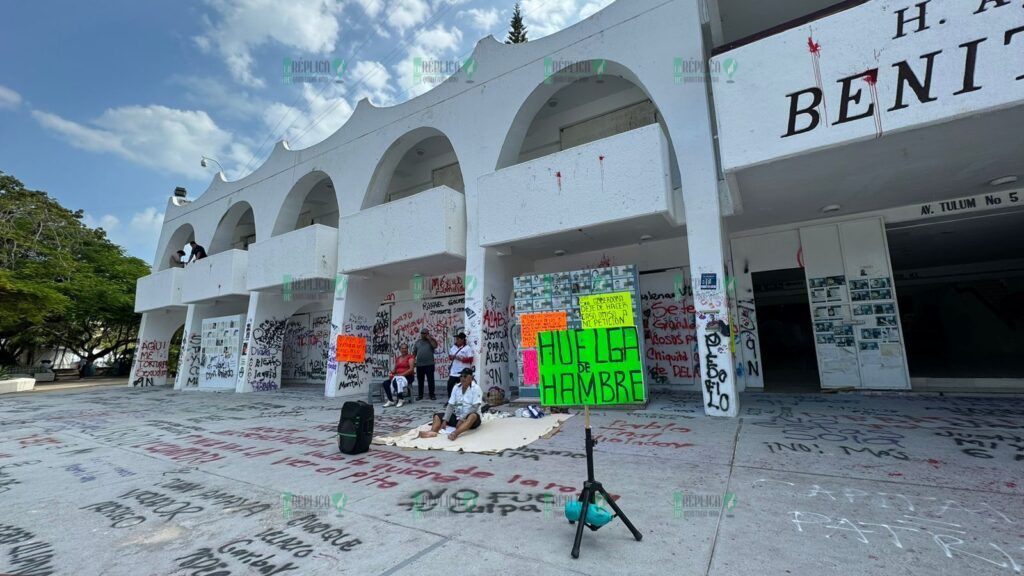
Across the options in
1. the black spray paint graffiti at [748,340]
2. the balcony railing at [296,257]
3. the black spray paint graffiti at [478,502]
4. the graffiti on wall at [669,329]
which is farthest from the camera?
the balcony railing at [296,257]

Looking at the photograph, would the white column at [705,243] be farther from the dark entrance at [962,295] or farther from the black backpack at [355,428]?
the black backpack at [355,428]

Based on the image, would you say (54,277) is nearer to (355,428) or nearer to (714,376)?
(355,428)

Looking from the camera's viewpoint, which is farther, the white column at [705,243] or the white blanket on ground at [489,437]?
the white column at [705,243]

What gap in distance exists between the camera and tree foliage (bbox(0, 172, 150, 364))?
18.9 m

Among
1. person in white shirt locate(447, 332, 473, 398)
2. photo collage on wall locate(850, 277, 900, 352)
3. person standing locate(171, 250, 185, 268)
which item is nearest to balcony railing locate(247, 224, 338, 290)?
person in white shirt locate(447, 332, 473, 398)

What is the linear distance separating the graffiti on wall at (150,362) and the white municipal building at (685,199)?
6374 millimetres

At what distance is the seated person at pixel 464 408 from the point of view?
662 cm

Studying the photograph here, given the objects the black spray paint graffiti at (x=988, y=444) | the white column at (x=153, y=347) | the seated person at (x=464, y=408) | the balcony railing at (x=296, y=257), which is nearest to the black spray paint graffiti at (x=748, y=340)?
the black spray paint graffiti at (x=988, y=444)

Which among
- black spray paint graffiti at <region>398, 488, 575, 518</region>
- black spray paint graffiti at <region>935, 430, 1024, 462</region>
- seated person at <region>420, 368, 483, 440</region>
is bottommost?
black spray paint graffiti at <region>398, 488, 575, 518</region>

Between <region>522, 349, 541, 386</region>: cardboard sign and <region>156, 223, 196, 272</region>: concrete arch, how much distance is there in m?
21.1

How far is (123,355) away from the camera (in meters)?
31.1

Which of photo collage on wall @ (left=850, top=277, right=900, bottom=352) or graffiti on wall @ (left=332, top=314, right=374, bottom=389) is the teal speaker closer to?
photo collage on wall @ (left=850, top=277, right=900, bottom=352)

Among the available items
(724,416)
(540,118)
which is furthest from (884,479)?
(540,118)

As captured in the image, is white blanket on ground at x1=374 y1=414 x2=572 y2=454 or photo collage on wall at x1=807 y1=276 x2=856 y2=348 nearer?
white blanket on ground at x1=374 y1=414 x2=572 y2=454
